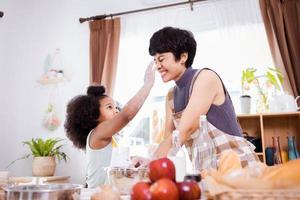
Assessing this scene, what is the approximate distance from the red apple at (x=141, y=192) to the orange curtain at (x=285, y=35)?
237cm

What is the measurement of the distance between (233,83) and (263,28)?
22.8 inches

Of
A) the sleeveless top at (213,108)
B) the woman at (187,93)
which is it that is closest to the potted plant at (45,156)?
the woman at (187,93)

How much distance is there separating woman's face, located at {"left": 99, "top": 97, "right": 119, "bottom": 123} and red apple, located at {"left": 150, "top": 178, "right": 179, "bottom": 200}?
158 cm

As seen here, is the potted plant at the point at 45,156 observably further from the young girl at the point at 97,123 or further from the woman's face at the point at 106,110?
the woman's face at the point at 106,110

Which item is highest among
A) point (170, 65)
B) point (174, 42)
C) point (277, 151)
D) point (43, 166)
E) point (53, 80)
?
point (53, 80)

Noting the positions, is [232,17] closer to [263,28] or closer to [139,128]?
[263,28]

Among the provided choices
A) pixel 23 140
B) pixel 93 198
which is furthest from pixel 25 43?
pixel 93 198

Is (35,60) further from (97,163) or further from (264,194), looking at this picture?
(264,194)

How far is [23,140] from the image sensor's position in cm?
356

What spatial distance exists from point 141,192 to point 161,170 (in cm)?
7

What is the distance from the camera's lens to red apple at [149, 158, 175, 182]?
0.58 meters

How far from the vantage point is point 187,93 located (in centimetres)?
148

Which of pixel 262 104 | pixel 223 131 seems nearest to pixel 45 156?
pixel 262 104

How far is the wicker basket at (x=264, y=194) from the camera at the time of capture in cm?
54
